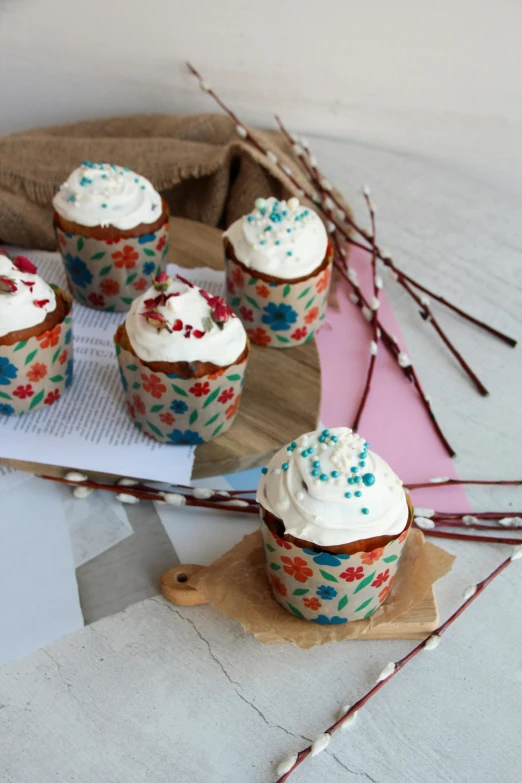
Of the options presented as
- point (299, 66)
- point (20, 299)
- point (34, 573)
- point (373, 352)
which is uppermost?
point (299, 66)

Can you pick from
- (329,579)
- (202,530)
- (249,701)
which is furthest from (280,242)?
(249,701)

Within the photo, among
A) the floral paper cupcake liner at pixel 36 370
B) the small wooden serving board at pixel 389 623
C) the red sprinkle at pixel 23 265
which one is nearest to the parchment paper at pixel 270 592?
the small wooden serving board at pixel 389 623

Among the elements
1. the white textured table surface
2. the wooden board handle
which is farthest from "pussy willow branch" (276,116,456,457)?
the wooden board handle

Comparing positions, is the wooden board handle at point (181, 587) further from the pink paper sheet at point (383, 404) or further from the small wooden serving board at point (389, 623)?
the pink paper sheet at point (383, 404)

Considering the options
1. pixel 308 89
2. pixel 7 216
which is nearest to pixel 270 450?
pixel 7 216

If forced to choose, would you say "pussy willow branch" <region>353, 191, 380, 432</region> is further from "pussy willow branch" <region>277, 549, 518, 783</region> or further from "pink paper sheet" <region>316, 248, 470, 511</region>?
"pussy willow branch" <region>277, 549, 518, 783</region>

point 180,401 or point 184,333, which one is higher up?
point 184,333

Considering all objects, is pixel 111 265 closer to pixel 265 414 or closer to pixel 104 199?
pixel 104 199
